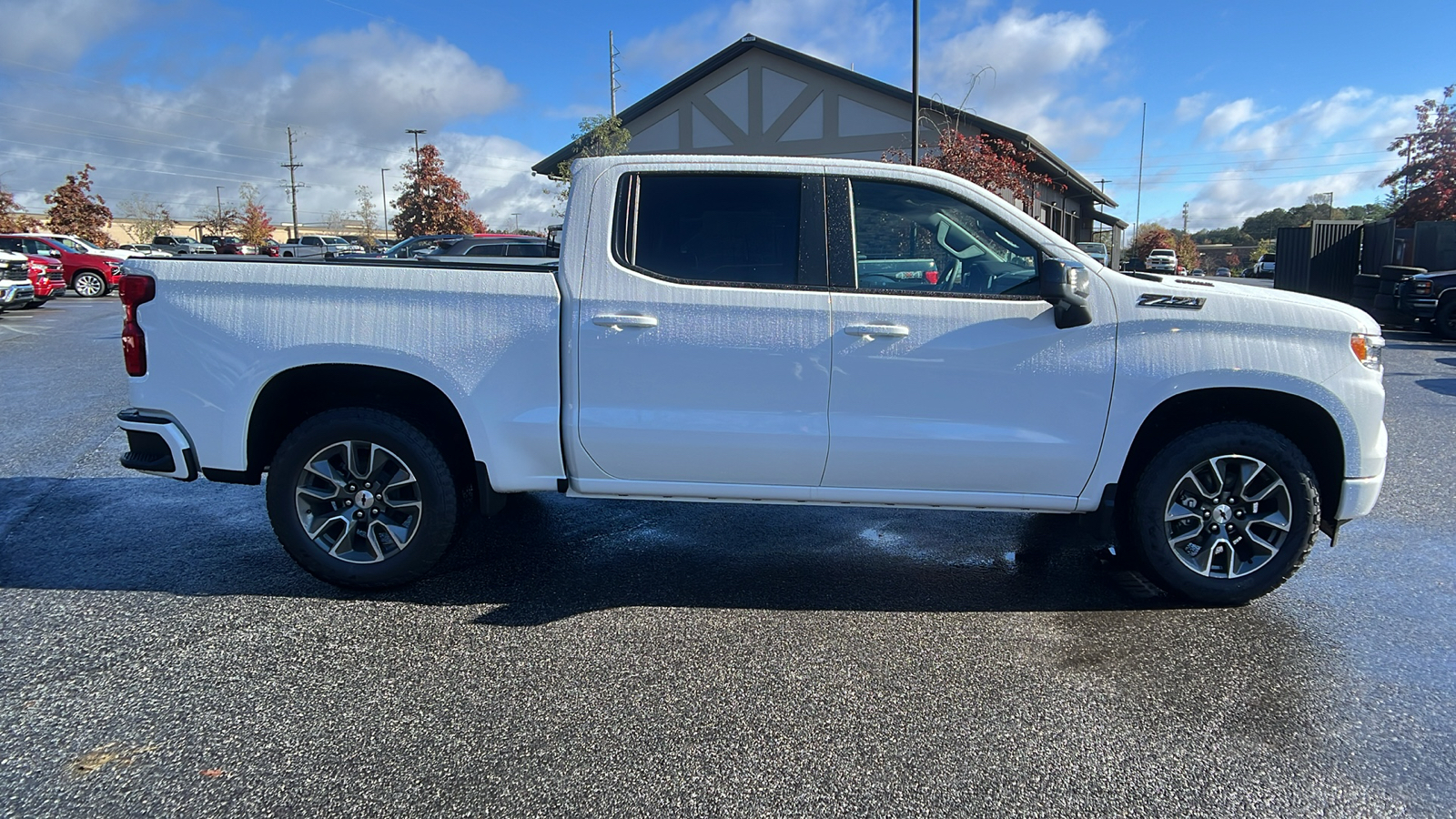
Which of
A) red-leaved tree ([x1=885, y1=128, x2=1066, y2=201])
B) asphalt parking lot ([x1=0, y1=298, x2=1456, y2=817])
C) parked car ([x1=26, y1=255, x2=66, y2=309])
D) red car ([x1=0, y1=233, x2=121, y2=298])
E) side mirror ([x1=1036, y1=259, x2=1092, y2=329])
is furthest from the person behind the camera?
red car ([x1=0, y1=233, x2=121, y2=298])

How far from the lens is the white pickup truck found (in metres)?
4.00

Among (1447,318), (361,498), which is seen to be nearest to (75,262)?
(361,498)

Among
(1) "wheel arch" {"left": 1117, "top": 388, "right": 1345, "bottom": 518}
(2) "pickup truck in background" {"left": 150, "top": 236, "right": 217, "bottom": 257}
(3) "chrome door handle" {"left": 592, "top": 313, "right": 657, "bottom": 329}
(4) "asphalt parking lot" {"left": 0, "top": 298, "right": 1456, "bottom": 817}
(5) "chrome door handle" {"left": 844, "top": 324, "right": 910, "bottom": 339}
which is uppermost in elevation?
(2) "pickup truck in background" {"left": 150, "top": 236, "right": 217, "bottom": 257}

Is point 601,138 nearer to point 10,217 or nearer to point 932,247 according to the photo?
Answer: point 932,247

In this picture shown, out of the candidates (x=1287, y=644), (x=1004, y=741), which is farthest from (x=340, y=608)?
(x=1287, y=644)

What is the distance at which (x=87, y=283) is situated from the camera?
88.4 ft

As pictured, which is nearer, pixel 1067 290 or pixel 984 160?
pixel 1067 290

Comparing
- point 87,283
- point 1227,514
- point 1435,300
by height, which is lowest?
point 1227,514

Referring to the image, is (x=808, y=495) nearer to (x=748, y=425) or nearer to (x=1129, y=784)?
(x=748, y=425)

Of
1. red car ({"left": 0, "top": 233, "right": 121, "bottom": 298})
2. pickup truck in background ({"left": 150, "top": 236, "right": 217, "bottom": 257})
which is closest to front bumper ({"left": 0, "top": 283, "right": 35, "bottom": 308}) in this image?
red car ({"left": 0, "top": 233, "right": 121, "bottom": 298})

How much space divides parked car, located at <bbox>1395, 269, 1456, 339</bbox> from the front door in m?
16.7

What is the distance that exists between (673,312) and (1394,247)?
25.4m

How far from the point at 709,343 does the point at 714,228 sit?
598mm

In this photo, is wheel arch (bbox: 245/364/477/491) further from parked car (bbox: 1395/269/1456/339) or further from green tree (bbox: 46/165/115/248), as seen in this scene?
green tree (bbox: 46/165/115/248)
